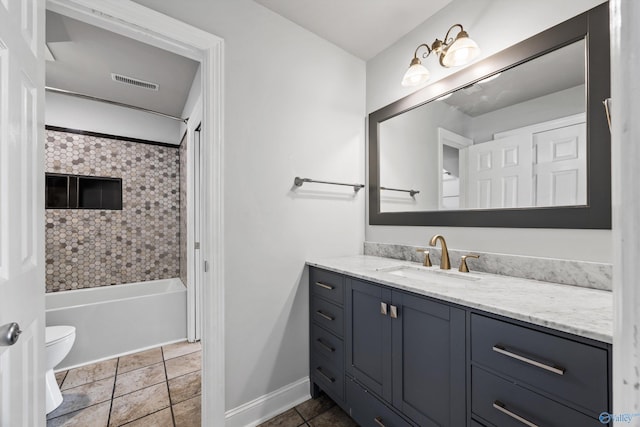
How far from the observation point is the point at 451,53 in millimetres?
1479

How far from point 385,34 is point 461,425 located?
2.26 meters

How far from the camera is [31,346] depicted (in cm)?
82

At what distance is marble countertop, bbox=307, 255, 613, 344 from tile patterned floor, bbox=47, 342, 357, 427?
0.95 metres

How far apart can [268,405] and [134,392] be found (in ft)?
3.23

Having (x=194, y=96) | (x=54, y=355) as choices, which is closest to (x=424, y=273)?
(x=54, y=355)

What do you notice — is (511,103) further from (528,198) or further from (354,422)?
(354,422)

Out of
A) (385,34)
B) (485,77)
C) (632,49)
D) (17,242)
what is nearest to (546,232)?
(485,77)

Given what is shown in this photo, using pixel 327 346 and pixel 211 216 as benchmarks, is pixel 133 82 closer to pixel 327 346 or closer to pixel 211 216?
pixel 211 216

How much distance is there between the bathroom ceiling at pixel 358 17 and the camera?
1.66 metres

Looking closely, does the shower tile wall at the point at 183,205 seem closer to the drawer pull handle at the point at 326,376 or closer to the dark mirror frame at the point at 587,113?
the drawer pull handle at the point at 326,376

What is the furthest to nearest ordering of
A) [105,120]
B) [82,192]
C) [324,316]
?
[105,120]
[82,192]
[324,316]

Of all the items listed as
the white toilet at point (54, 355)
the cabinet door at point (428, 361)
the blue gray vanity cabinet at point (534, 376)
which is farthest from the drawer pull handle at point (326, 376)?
the white toilet at point (54, 355)

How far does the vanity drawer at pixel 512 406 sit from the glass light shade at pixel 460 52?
1.50 metres

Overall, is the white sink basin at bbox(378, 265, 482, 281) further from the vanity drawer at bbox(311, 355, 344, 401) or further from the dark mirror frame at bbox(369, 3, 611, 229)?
the vanity drawer at bbox(311, 355, 344, 401)
